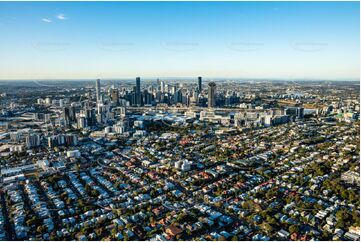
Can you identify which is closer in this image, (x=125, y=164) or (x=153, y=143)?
(x=125, y=164)

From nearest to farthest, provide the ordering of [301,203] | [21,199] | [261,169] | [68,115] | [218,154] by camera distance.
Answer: [301,203] < [21,199] < [261,169] < [218,154] < [68,115]

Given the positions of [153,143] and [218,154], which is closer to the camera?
[218,154]

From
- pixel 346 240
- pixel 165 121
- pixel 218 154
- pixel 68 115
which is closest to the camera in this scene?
pixel 346 240

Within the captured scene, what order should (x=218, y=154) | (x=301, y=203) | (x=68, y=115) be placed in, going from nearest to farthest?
(x=301, y=203), (x=218, y=154), (x=68, y=115)

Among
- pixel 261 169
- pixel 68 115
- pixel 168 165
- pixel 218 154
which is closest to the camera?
pixel 261 169

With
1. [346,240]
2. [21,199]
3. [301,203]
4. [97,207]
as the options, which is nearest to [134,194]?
[97,207]

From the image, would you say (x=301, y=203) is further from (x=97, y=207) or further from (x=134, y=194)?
(x=97, y=207)

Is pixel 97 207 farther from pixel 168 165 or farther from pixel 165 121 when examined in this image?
pixel 165 121

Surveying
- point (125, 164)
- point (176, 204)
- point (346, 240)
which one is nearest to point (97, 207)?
point (176, 204)
